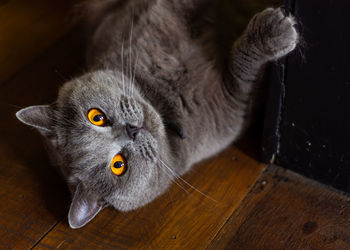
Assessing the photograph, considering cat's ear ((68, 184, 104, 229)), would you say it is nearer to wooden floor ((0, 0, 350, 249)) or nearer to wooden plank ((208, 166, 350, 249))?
wooden floor ((0, 0, 350, 249))

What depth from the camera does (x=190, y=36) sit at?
4.67 ft

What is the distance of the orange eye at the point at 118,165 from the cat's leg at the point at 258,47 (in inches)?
17.2

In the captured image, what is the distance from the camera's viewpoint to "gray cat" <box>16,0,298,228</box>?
3.80 feet

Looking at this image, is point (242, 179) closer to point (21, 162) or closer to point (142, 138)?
point (142, 138)

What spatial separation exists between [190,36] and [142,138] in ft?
1.51

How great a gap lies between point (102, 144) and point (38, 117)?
23 centimetres

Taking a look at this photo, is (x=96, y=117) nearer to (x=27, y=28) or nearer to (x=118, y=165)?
(x=118, y=165)

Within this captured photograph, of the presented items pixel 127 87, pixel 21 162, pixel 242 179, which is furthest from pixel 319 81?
pixel 21 162

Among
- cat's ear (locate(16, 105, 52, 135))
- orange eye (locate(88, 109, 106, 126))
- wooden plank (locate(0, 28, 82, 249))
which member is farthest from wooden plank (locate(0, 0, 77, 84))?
orange eye (locate(88, 109, 106, 126))

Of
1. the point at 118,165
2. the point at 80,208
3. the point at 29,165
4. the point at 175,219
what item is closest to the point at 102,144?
the point at 118,165

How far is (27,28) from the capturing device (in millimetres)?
1924

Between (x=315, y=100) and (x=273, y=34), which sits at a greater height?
(x=273, y=34)

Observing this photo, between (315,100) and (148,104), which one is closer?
(315,100)

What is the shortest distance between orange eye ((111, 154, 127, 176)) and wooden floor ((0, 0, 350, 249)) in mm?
201
